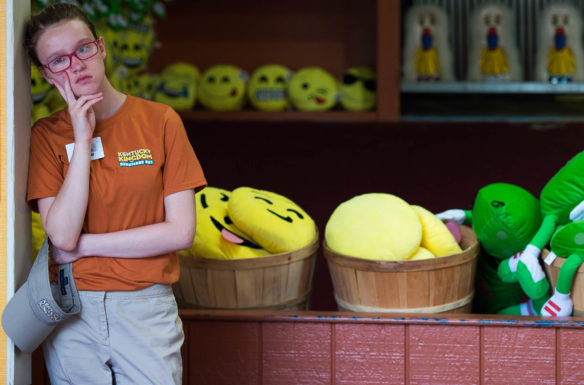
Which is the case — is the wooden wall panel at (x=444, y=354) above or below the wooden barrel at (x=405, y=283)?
below

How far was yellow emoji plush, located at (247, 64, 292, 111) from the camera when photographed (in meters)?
4.16

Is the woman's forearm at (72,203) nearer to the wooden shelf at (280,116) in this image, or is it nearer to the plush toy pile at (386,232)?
the plush toy pile at (386,232)

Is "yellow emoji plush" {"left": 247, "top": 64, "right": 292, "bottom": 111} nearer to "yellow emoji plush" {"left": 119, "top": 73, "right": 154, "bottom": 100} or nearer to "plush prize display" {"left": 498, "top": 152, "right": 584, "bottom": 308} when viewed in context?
"yellow emoji plush" {"left": 119, "top": 73, "right": 154, "bottom": 100}

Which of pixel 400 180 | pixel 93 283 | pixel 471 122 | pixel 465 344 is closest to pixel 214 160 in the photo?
pixel 400 180

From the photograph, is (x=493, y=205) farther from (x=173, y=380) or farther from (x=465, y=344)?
(x=173, y=380)

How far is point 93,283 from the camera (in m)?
1.55

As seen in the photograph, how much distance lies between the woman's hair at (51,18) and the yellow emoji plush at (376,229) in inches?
39.5

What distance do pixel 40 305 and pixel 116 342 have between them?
0.17 m

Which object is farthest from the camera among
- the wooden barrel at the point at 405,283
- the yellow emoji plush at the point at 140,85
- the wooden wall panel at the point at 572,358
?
the yellow emoji plush at the point at 140,85

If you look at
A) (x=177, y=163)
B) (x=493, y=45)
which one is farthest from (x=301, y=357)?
(x=493, y=45)

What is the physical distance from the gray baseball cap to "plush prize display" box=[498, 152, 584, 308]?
129 centimetres

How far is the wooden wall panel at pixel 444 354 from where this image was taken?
2.08m

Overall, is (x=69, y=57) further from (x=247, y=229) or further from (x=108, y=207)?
(x=247, y=229)

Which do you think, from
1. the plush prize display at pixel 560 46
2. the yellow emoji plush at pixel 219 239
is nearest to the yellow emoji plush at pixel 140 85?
the yellow emoji plush at pixel 219 239
